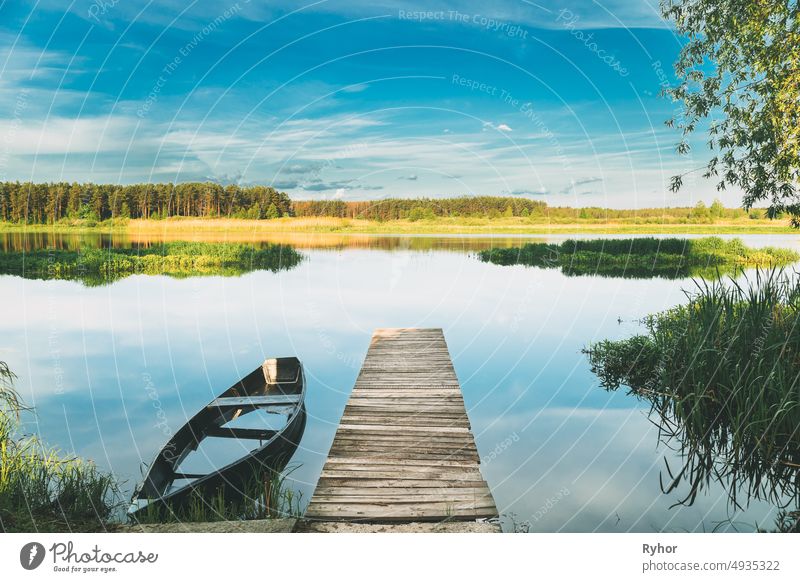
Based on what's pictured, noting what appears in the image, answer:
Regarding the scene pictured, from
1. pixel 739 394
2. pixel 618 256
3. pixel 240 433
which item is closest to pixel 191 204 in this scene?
pixel 240 433

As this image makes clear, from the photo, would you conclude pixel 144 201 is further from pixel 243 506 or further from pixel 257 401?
pixel 243 506

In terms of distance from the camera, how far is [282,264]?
72.4ft

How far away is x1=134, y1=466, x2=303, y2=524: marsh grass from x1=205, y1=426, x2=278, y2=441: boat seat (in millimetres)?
844

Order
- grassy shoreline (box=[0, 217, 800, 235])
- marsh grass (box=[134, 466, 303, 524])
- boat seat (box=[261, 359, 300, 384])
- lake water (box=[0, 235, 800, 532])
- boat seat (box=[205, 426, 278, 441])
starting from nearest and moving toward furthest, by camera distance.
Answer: marsh grass (box=[134, 466, 303, 524])
lake water (box=[0, 235, 800, 532])
boat seat (box=[205, 426, 278, 441])
boat seat (box=[261, 359, 300, 384])
grassy shoreline (box=[0, 217, 800, 235])

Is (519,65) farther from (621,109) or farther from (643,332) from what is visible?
(643,332)

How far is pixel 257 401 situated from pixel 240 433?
799 mm

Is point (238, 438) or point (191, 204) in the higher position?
point (191, 204)

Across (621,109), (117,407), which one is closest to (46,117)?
(117,407)

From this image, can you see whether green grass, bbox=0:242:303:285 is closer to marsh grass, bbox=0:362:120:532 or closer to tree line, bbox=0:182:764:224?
tree line, bbox=0:182:764:224

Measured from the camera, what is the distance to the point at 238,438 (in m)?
5.72

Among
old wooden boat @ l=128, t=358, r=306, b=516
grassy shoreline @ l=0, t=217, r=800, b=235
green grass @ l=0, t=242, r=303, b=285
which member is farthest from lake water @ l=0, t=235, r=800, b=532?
grassy shoreline @ l=0, t=217, r=800, b=235

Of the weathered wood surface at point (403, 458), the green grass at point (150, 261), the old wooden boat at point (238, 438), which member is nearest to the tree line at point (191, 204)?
the old wooden boat at point (238, 438)

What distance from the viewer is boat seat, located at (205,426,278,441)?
5.70m
